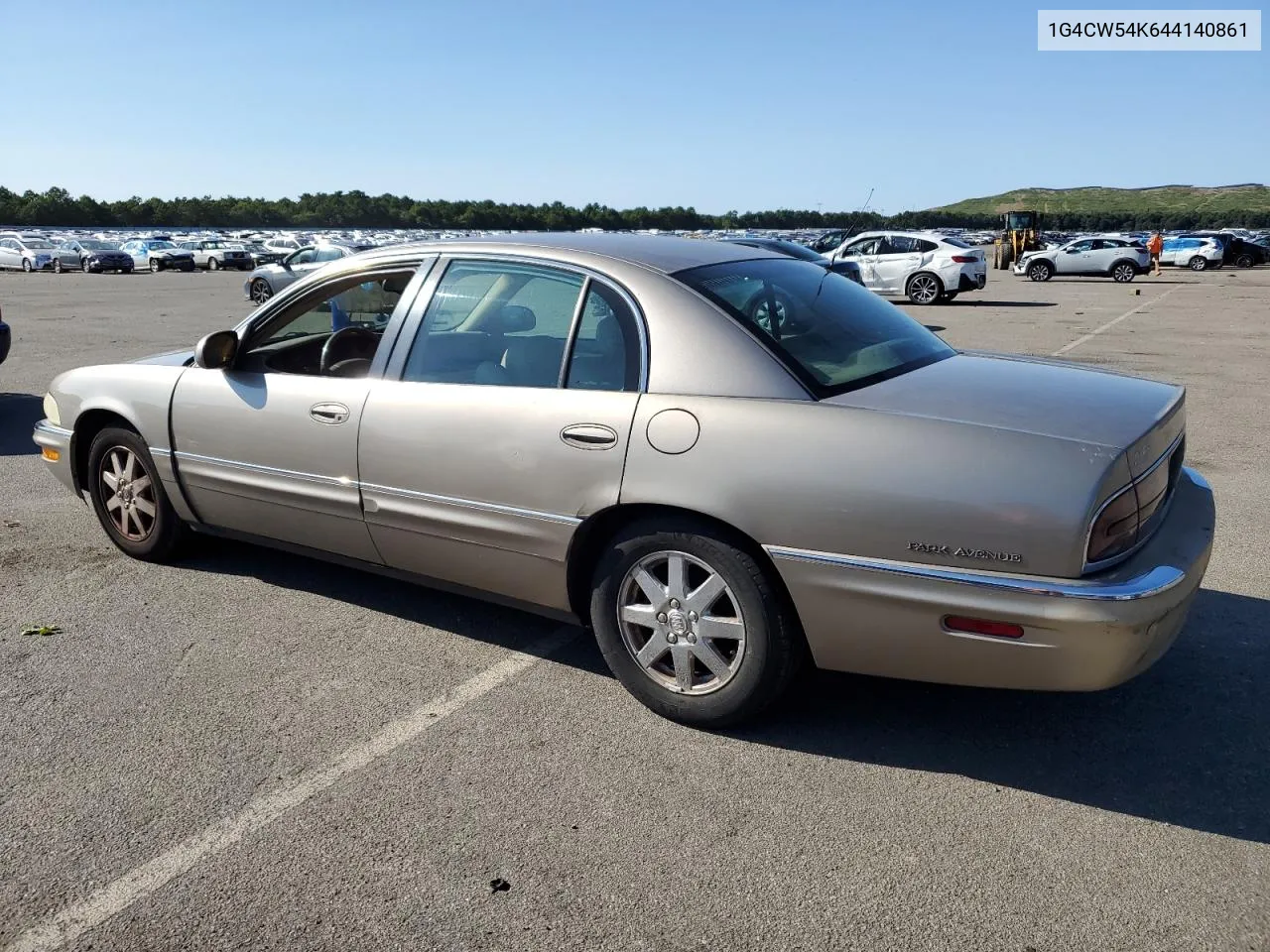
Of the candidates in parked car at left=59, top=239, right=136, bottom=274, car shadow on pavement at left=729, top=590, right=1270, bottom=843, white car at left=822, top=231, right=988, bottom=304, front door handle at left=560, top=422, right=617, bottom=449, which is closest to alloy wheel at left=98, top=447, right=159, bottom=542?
front door handle at left=560, top=422, right=617, bottom=449

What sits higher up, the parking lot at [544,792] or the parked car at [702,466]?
the parked car at [702,466]

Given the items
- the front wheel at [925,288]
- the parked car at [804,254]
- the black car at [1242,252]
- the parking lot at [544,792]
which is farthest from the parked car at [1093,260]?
the parking lot at [544,792]

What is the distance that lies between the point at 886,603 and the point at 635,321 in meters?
1.26

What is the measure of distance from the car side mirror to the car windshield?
6.78 ft

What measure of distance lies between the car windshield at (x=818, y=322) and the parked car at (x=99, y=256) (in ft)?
148

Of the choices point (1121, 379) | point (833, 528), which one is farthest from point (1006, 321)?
point (833, 528)

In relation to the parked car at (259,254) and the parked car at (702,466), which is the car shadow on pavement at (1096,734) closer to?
the parked car at (702,466)

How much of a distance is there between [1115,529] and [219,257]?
1957 inches

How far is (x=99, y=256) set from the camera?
1677 inches

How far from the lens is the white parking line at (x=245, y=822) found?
2.51m

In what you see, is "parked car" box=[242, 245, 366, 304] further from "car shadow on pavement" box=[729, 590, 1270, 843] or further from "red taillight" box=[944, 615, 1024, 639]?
"red taillight" box=[944, 615, 1024, 639]

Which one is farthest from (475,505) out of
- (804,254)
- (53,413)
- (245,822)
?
(804,254)

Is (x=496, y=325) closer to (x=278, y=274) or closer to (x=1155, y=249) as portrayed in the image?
(x=278, y=274)

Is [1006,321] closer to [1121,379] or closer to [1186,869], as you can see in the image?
[1121,379]
